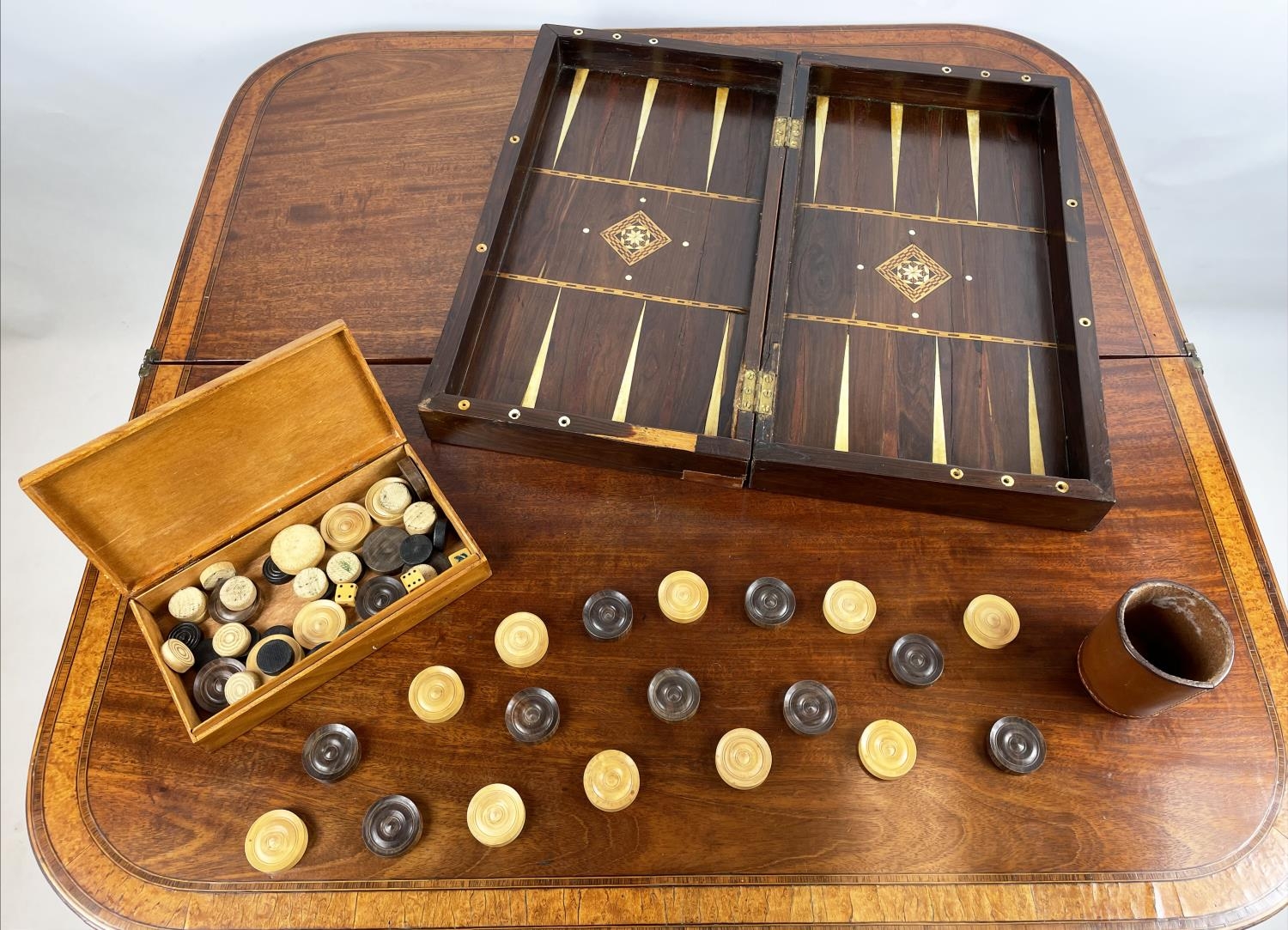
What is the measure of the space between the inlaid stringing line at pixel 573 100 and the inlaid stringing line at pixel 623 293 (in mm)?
471

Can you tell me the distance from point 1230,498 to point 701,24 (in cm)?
269

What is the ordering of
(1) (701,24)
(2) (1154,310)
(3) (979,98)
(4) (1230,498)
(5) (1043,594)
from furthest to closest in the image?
1. (1) (701,24)
2. (3) (979,98)
3. (2) (1154,310)
4. (4) (1230,498)
5. (5) (1043,594)

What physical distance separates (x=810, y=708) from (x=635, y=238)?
1404mm

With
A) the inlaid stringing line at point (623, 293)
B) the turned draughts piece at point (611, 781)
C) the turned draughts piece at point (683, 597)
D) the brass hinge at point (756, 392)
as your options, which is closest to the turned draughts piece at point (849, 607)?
the turned draughts piece at point (683, 597)

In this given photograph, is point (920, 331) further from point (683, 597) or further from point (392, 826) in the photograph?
point (392, 826)

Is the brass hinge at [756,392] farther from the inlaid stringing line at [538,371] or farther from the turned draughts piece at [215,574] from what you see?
the turned draughts piece at [215,574]

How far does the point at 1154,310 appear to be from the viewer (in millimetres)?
2463

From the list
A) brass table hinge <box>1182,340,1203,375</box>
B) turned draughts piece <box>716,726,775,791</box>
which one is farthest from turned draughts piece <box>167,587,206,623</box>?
brass table hinge <box>1182,340,1203,375</box>

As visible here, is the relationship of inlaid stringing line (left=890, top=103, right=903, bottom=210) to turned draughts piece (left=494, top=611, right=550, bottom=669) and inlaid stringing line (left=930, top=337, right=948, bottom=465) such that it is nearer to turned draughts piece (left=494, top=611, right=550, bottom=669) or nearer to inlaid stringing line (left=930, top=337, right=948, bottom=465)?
inlaid stringing line (left=930, top=337, right=948, bottom=465)

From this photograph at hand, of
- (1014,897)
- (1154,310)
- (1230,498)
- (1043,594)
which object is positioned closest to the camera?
(1014,897)

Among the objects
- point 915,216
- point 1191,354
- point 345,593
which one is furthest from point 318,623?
point 1191,354

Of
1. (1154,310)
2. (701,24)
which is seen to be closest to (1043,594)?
(1154,310)

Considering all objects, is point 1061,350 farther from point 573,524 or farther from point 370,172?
point 370,172

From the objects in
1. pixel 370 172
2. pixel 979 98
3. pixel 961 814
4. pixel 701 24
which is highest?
pixel 701 24
